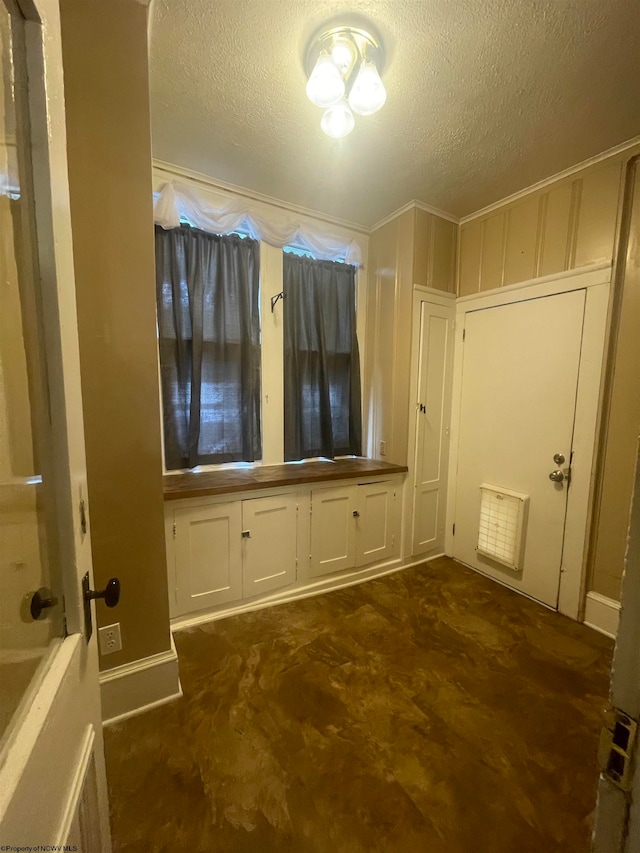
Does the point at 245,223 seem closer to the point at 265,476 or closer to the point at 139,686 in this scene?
the point at 265,476

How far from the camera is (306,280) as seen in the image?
2.62 m

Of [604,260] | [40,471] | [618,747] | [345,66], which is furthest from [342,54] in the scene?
[618,747]

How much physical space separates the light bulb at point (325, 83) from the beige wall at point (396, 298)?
4.17 ft

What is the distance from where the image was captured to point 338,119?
156 centimetres

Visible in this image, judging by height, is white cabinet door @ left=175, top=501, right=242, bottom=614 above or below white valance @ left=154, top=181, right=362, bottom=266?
below

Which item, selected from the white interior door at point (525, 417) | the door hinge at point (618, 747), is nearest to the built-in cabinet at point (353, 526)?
the white interior door at point (525, 417)

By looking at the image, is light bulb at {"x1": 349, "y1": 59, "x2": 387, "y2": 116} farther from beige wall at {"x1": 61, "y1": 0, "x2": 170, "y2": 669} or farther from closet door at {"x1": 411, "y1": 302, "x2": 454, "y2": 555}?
closet door at {"x1": 411, "y1": 302, "x2": 454, "y2": 555}

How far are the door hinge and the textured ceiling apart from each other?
6.66 feet

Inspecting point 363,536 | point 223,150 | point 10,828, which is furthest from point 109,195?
point 363,536

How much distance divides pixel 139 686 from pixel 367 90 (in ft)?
8.53

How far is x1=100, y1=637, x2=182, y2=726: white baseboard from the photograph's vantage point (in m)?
1.42

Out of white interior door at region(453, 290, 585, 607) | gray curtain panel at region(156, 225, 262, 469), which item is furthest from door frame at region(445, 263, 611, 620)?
gray curtain panel at region(156, 225, 262, 469)

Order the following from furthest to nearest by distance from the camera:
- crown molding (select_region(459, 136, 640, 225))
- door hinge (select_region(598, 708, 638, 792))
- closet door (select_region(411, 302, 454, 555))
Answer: closet door (select_region(411, 302, 454, 555)), crown molding (select_region(459, 136, 640, 225)), door hinge (select_region(598, 708, 638, 792))

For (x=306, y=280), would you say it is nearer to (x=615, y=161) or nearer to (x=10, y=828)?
(x=615, y=161)
